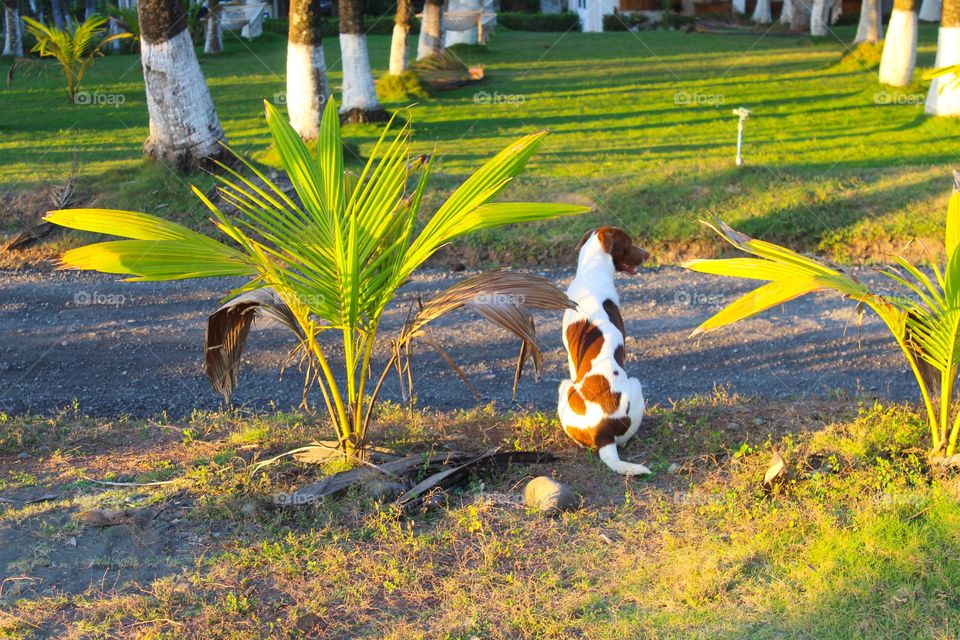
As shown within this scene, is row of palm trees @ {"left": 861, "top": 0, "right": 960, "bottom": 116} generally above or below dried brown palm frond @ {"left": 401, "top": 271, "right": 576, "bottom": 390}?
above

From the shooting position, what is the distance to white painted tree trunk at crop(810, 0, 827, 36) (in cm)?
2542

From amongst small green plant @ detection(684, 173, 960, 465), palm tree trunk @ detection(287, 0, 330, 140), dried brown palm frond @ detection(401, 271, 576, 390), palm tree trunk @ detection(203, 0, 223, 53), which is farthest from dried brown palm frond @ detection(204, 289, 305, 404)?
palm tree trunk @ detection(203, 0, 223, 53)

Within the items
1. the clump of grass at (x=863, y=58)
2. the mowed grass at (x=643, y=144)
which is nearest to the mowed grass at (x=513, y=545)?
the mowed grass at (x=643, y=144)

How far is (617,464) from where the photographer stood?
17.3 ft

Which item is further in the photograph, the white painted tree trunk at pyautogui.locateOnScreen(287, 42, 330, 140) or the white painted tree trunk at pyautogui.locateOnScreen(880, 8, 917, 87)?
the white painted tree trunk at pyautogui.locateOnScreen(880, 8, 917, 87)

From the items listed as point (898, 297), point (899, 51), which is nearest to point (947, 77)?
point (899, 51)

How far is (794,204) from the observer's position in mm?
10195

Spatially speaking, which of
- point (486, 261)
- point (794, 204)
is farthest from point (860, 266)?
point (486, 261)

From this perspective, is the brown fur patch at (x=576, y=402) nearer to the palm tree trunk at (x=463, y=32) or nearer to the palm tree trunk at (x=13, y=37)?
the palm tree trunk at (x=463, y=32)

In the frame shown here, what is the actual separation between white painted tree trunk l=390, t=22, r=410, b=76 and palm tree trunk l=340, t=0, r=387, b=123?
2948mm

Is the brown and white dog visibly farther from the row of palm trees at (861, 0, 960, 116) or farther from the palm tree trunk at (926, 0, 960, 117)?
the row of palm trees at (861, 0, 960, 116)

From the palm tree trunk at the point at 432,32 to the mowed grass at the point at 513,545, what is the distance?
13.3 m

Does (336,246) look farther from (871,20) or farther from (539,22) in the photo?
(539,22)

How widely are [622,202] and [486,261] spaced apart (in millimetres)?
1764
